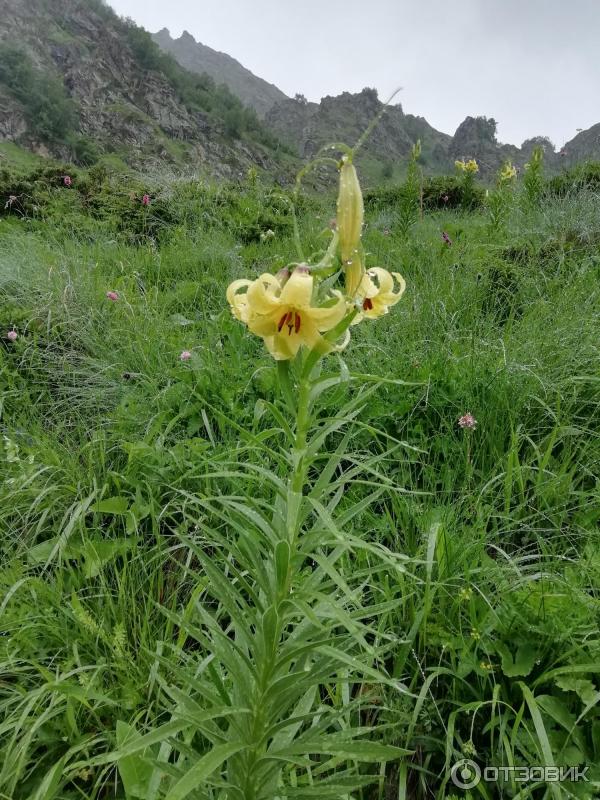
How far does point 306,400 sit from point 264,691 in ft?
1.65

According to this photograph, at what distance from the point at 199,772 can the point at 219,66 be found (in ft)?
660

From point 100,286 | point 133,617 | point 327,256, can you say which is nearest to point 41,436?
point 133,617

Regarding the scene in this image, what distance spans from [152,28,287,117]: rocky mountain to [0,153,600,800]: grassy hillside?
174053 millimetres

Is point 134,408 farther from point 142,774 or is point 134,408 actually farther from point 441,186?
point 441,186

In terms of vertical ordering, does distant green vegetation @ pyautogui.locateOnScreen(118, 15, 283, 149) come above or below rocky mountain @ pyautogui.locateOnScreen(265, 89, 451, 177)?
below

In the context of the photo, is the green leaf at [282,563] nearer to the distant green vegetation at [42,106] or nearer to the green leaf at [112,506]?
the green leaf at [112,506]

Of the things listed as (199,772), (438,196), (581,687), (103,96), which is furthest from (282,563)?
(103,96)

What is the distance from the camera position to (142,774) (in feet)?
3.34

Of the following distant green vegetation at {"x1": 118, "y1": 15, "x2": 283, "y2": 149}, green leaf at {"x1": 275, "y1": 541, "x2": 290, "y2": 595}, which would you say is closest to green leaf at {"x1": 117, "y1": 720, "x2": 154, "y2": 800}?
green leaf at {"x1": 275, "y1": 541, "x2": 290, "y2": 595}

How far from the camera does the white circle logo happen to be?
101 cm

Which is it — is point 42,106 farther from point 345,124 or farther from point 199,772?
point 345,124

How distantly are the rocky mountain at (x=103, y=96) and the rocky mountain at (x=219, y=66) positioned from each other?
94.6 meters

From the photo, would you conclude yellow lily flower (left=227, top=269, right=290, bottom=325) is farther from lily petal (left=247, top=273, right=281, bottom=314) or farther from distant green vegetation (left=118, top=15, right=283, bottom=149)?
distant green vegetation (left=118, top=15, right=283, bottom=149)

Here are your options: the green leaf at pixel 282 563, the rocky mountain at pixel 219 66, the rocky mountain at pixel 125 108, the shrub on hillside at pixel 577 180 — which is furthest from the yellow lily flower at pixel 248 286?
the rocky mountain at pixel 219 66
